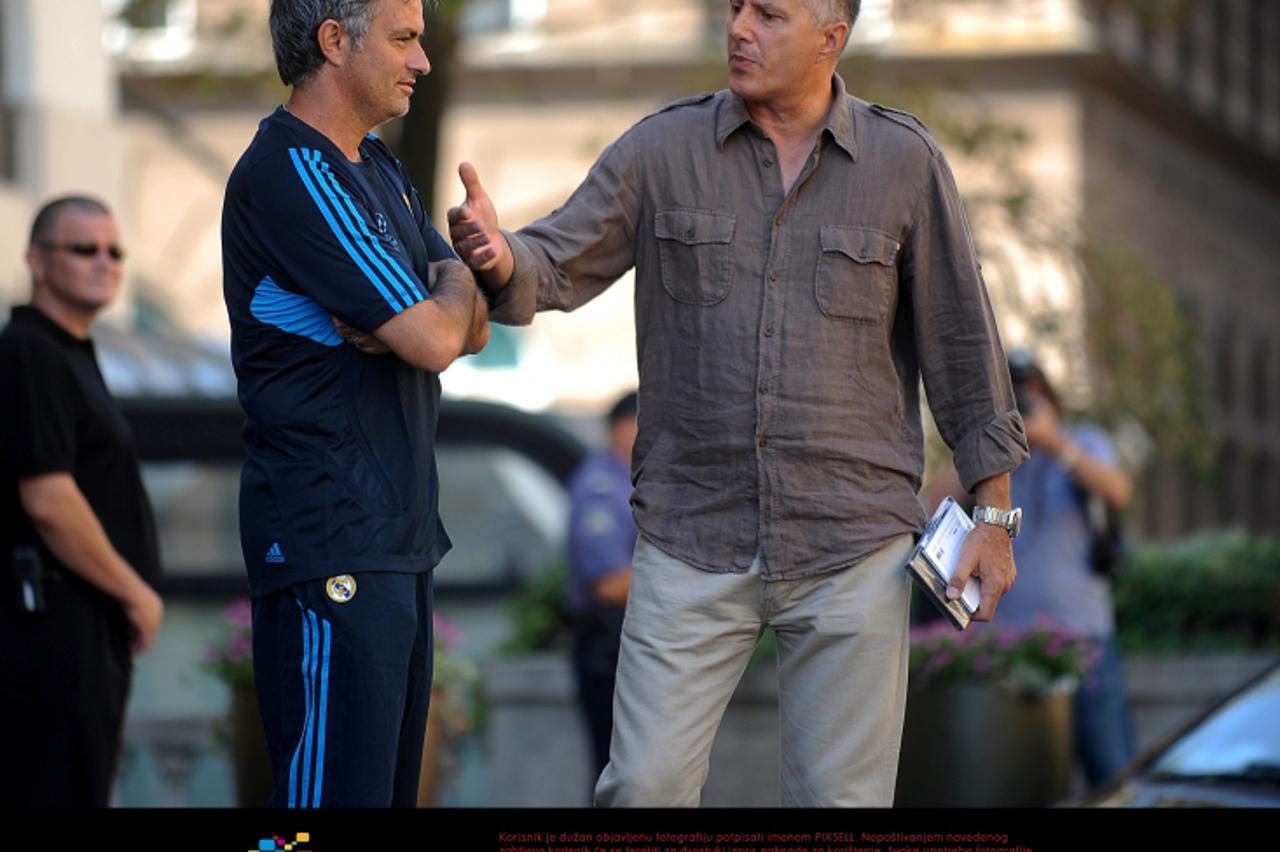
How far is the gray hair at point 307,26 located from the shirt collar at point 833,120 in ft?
2.59

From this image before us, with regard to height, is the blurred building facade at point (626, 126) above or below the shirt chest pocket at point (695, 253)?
below

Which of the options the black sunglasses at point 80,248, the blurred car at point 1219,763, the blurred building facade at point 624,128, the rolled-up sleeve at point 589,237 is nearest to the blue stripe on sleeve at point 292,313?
the rolled-up sleeve at point 589,237

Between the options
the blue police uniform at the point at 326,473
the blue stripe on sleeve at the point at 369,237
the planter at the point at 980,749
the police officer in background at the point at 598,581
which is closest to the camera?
the blue police uniform at the point at 326,473

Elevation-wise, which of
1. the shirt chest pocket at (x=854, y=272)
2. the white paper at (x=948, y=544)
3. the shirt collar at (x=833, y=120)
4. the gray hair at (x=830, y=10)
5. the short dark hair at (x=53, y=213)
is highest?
the gray hair at (x=830, y=10)

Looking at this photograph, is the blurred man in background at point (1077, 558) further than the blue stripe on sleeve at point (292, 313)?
Yes

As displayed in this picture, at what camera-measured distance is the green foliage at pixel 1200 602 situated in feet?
37.4

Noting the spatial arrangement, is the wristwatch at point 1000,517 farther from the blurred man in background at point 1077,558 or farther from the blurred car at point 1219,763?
the blurred man in background at point 1077,558

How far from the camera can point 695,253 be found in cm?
→ 468

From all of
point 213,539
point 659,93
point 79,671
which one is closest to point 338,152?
point 79,671

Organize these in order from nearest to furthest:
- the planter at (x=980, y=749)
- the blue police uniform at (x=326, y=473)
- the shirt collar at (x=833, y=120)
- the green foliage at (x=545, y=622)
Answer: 1. the blue police uniform at (x=326, y=473)
2. the shirt collar at (x=833, y=120)
3. the planter at (x=980, y=749)
4. the green foliage at (x=545, y=622)

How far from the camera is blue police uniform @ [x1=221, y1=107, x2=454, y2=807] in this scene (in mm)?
4121

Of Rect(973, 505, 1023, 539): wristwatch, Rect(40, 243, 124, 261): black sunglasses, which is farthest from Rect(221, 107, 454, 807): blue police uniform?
Rect(40, 243, 124, 261): black sunglasses

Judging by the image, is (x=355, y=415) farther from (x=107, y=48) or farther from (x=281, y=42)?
(x=107, y=48)

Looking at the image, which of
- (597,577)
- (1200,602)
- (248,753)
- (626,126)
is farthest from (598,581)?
(626,126)
